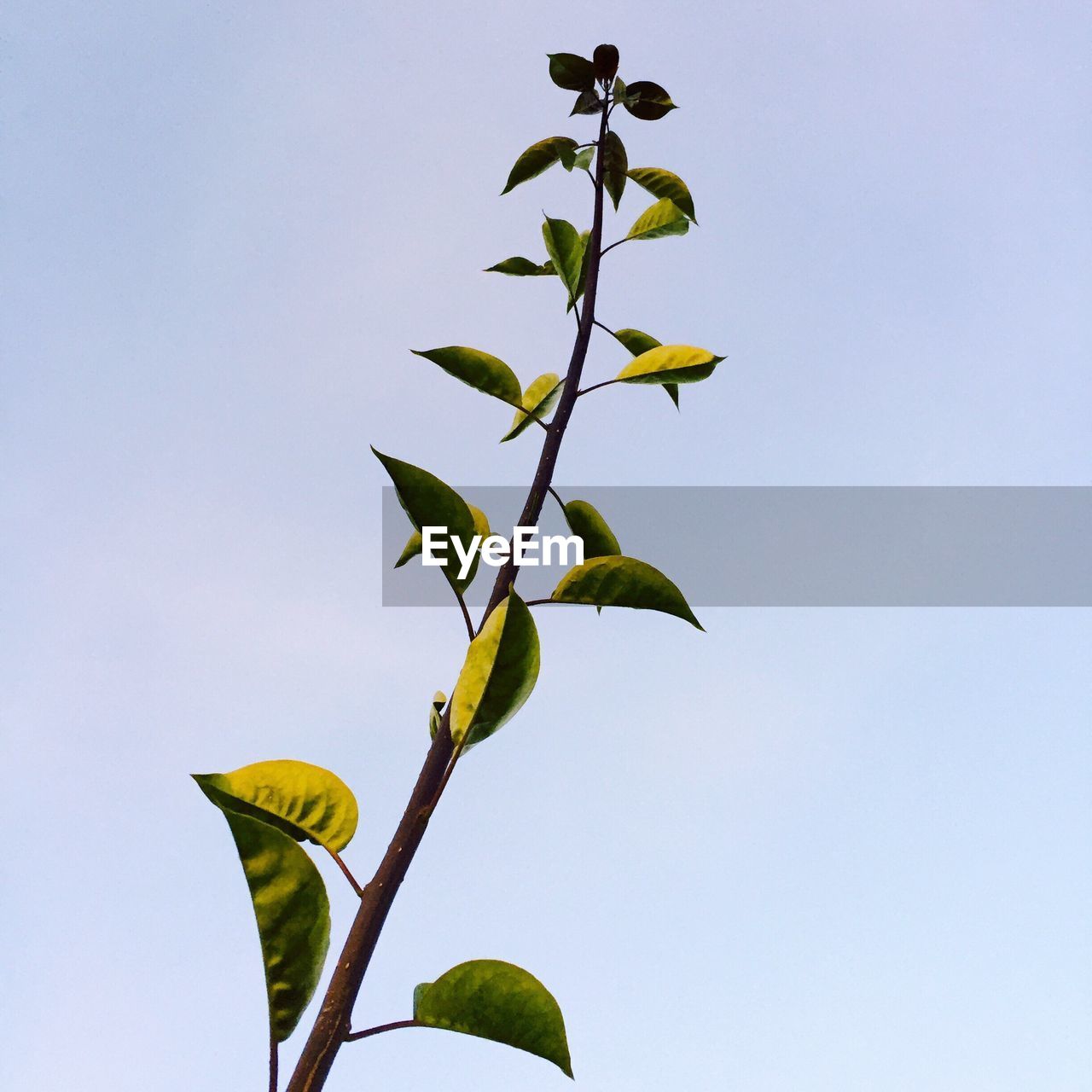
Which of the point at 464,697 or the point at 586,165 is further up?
the point at 586,165

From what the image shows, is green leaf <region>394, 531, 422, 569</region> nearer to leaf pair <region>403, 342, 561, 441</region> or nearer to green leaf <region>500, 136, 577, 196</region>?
leaf pair <region>403, 342, 561, 441</region>

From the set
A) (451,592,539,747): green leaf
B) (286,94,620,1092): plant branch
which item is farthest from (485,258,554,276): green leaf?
(451,592,539,747): green leaf

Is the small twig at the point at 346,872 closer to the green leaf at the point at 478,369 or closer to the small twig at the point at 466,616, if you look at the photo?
the small twig at the point at 466,616

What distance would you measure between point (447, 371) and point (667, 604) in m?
0.55

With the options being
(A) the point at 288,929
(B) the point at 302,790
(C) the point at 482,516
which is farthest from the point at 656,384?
(A) the point at 288,929

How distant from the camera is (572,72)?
60.8 inches

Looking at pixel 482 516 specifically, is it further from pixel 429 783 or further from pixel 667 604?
pixel 429 783

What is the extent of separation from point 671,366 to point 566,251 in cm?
34

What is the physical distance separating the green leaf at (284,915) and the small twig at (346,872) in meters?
0.06

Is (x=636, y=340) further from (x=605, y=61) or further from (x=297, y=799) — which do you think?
(x=297, y=799)

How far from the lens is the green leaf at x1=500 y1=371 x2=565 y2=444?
1388mm

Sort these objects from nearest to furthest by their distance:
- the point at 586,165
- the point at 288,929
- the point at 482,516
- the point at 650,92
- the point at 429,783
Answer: the point at 288,929 → the point at 429,783 → the point at 482,516 → the point at 650,92 → the point at 586,165

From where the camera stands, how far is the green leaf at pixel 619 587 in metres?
1.16

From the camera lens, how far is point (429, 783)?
973mm
